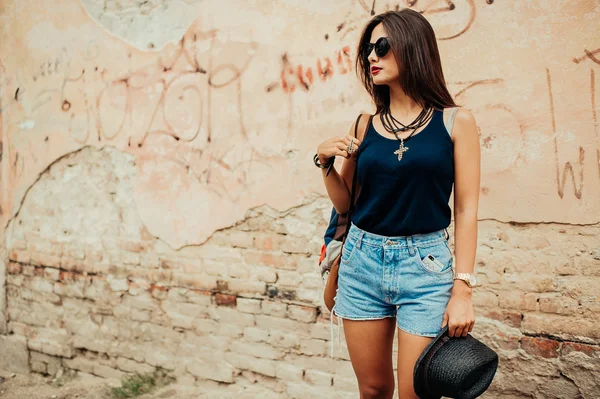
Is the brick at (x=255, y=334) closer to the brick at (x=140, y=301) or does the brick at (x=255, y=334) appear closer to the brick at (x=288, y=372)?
the brick at (x=288, y=372)

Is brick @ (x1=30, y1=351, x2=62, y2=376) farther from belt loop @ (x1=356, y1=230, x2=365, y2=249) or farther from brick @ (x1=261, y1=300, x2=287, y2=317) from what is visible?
belt loop @ (x1=356, y1=230, x2=365, y2=249)

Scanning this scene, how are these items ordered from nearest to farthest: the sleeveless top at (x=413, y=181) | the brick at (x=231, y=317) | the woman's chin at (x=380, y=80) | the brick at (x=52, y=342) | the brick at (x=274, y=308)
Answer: the sleeveless top at (x=413, y=181), the woman's chin at (x=380, y=80), the brick at (x=274, y=308), the brick at (x=231, y=317), the brick at (x=52, y=342)

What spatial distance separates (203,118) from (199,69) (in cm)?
30

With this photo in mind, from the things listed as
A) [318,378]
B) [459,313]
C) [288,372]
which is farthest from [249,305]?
[459,313]

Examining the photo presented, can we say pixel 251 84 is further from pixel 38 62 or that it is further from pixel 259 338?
pixel 38 62

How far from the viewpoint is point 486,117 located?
8.92 feet

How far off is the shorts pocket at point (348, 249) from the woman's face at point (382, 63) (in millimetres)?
560

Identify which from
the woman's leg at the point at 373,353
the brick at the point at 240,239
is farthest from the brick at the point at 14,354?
the woman's leg at the point at 373,353

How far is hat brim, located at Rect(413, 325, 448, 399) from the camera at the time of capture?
1746mm

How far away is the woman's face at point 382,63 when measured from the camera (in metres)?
1.92

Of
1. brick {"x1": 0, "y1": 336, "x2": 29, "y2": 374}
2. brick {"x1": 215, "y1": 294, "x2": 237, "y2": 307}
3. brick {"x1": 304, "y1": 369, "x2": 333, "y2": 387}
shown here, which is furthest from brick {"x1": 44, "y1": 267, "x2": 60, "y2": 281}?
brick {"x1": 304, "y1": 369, "x2": 333, "y2": 387}

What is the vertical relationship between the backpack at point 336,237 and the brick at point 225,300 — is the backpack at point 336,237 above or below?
above

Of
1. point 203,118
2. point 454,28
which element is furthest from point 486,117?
point 203,118

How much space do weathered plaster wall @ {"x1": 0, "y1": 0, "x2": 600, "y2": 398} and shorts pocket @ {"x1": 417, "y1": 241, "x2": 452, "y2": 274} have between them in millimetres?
972
